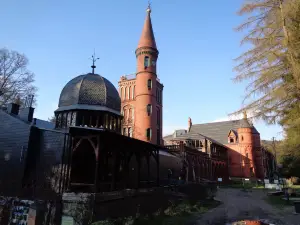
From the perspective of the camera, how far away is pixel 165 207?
17.6 m

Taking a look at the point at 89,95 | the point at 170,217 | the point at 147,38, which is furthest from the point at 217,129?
the point at 170,217

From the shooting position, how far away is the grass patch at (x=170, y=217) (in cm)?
1285

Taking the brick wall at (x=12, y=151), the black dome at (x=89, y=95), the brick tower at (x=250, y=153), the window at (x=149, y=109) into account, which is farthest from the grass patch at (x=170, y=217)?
the brick tower at (x=250, y=153)

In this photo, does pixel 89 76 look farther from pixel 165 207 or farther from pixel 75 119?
pixel 165 207

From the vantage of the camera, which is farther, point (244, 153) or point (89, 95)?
point (244, 153)

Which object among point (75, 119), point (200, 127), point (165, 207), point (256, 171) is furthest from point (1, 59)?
point (256, 171)

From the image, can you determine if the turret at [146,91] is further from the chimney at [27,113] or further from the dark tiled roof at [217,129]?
the dark tiled roof at [217,129]

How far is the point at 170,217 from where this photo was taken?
15.0 meters

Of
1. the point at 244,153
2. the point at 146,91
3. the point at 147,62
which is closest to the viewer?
the point at 146,91

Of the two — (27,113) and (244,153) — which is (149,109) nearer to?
(27,113)

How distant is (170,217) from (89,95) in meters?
10.3

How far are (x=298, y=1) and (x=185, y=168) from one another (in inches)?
959

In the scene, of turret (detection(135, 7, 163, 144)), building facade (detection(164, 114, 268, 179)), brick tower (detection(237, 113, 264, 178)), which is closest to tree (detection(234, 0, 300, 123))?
turret (detection(135, 7, 163, 144))

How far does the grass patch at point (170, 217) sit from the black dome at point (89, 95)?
814 centimetres
